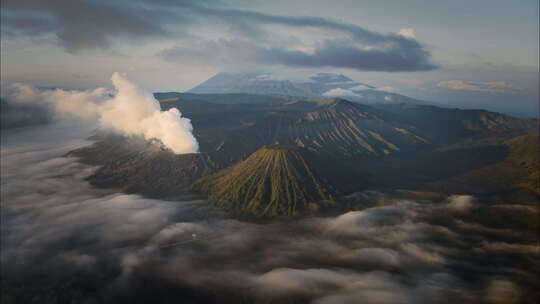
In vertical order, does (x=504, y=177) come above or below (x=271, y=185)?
above

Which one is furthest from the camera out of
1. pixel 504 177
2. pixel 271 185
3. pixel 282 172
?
pixel 504 177

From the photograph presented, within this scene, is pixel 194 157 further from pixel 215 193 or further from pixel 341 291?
pixel 341 291

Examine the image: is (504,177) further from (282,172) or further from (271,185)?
(271,185)

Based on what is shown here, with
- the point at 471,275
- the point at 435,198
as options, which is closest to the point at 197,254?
the point at 471,275

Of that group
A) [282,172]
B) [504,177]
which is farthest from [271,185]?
[504,177]

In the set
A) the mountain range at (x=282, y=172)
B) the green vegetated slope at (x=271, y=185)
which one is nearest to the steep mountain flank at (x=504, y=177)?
the mountain range at (x=282, y=172)

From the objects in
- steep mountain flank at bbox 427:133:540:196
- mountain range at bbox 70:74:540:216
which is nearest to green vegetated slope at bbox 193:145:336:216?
mountain range at bbox 70:74:540:216

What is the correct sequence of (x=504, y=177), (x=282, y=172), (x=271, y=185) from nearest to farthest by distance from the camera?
(x=271, y=185)
(x=282, y=172)
(x=504, y=177)

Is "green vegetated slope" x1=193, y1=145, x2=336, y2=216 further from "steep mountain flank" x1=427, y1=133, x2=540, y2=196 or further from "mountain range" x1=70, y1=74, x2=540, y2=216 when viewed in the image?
"steep mountain flank" x1=427, y1=133, x2=540, y2=196

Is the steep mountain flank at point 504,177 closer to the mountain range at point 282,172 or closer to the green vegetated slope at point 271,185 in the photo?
the mountain range at point 282,172
